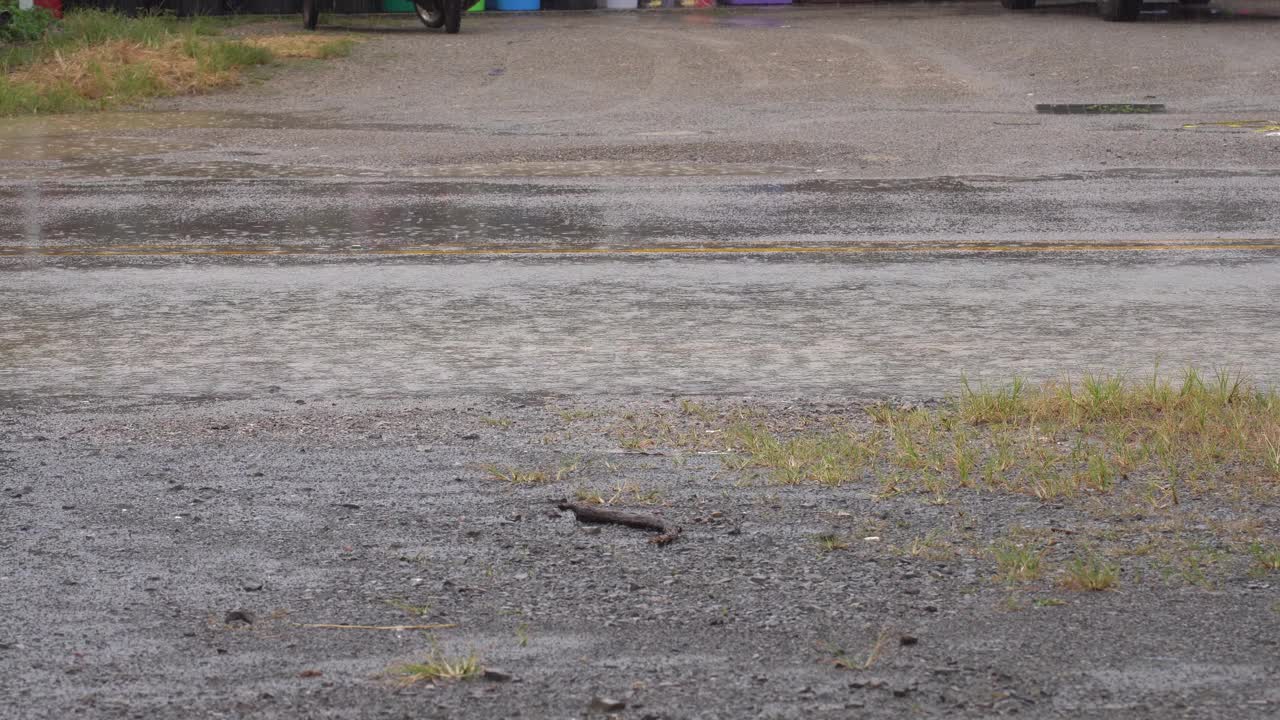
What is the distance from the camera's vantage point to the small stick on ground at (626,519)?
15.1ft

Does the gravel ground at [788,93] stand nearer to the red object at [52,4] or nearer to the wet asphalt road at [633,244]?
the wet asphalt road at [633,244]

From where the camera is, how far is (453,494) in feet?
16.2

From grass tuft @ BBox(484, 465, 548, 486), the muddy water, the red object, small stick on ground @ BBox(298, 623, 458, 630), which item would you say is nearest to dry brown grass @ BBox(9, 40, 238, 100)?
the red object

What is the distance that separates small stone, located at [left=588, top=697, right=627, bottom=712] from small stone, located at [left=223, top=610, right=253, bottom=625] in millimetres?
991


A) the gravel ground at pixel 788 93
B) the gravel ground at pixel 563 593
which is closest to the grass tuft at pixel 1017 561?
the gravel ground at pixel 563 593

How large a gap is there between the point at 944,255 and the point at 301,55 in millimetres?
12561

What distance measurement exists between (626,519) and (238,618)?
119cm

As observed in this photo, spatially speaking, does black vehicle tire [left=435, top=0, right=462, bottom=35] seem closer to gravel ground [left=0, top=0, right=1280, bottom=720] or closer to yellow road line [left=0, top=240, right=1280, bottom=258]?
gravel ground [left=0, top=0, right=1280, bottom=720]

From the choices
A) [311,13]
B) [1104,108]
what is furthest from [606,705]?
[311,13]

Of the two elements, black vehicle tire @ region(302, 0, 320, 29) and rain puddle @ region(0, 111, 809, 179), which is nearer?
rain puddle @ region(0, 111, 809, 179)

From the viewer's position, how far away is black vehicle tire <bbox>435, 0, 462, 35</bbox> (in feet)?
73.9

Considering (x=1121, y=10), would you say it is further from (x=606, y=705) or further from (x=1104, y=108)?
(x=606, y=705)

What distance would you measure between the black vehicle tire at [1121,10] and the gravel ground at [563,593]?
64.4 feet

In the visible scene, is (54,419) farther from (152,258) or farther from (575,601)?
(152,258)
